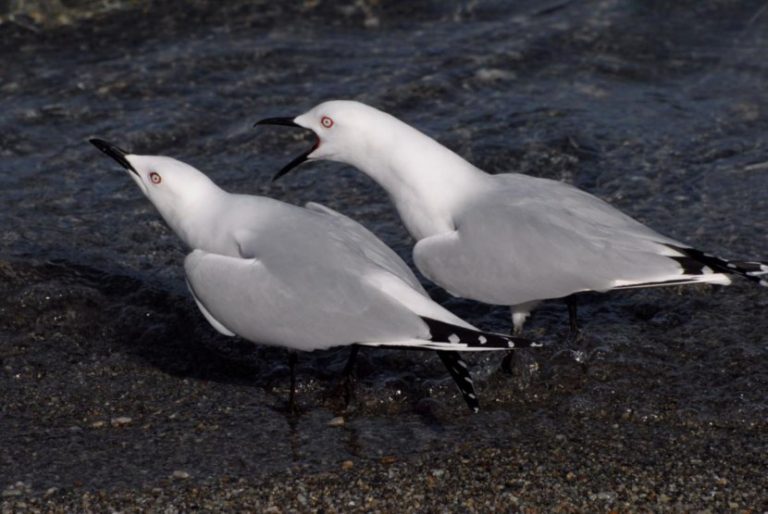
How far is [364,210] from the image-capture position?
24.0ft

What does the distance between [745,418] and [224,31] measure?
21.4 feet

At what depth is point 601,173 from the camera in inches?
302

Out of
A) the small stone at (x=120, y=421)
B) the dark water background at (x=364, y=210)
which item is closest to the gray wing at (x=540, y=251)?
the dark water background at (x=364, y=210)

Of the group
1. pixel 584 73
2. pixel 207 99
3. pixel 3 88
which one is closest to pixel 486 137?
pixel 584 73

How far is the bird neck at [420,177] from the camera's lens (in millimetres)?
5551

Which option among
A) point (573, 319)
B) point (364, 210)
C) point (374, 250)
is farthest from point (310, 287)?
A: point (364, 210)

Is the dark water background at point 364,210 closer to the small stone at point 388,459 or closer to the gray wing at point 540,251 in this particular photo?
the small stone at point 388,459

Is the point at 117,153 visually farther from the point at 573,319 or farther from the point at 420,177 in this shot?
the point at 573,319

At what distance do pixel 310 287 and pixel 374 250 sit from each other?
0.39 meters

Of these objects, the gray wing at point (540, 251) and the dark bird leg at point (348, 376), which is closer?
the gray wing at point (540, 251)

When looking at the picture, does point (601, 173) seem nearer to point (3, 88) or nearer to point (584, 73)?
point (584, 73)

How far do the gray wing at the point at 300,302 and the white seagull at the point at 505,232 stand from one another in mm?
576

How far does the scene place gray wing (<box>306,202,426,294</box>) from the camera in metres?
5.03

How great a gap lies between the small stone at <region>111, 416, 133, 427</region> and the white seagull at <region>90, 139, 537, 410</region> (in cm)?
51
